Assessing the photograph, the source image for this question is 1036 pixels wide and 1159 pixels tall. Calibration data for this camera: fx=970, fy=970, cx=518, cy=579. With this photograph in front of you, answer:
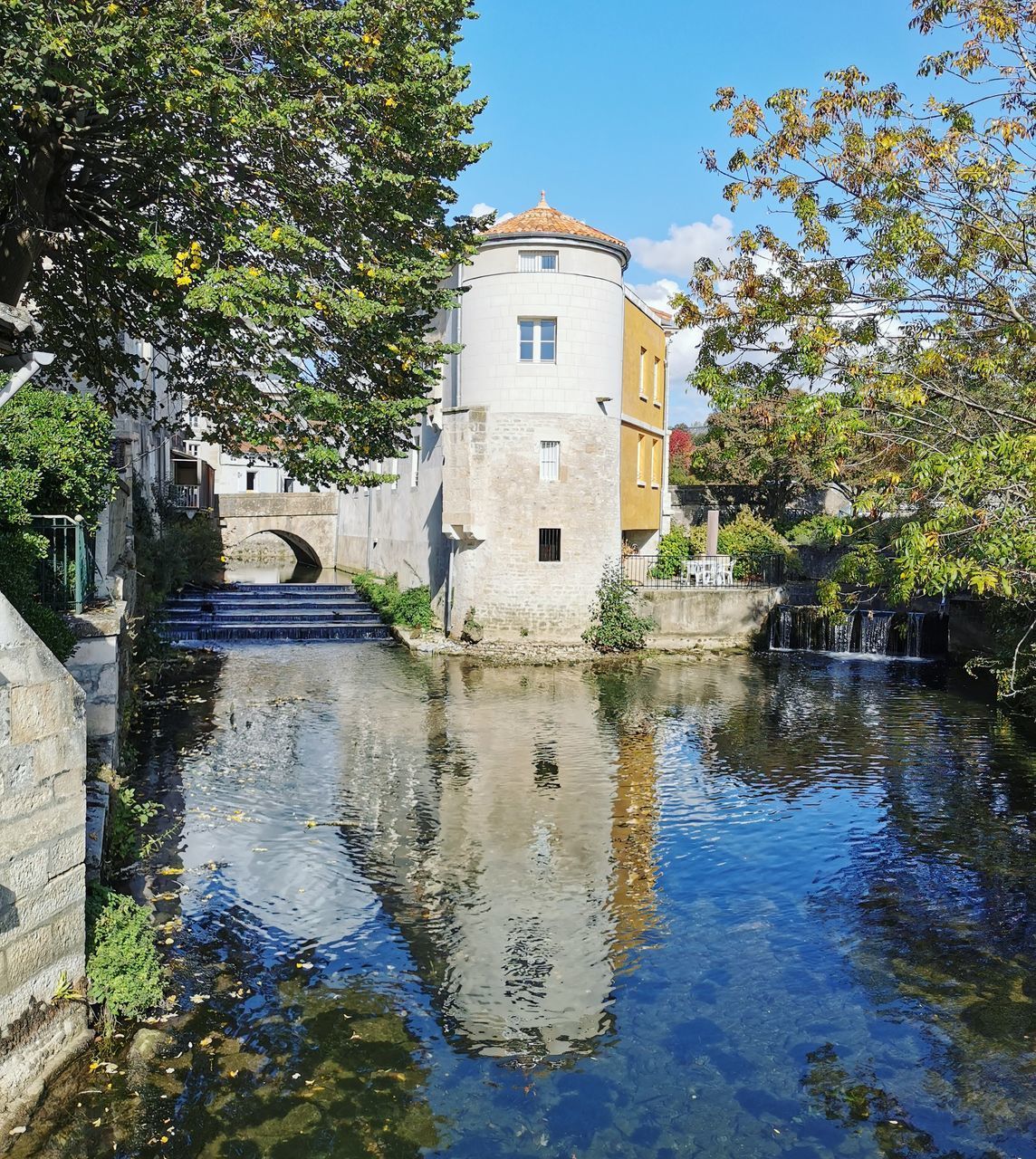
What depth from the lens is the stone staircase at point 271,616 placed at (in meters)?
27.1

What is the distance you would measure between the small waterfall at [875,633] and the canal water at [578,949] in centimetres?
994

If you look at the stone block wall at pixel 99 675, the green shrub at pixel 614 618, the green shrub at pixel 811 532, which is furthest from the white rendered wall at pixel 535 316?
the stone block wall at pixel 99 675

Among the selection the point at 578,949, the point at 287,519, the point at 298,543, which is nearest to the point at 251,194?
the point at 578,949

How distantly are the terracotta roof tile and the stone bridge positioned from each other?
869 inches

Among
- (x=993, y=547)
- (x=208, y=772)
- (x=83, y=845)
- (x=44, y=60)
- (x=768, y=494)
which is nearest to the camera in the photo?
(x=83, y=845)

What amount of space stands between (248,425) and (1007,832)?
36.5 feet

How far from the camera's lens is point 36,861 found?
6.06m

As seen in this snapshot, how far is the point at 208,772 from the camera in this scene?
14078mm

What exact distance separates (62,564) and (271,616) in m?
16.4

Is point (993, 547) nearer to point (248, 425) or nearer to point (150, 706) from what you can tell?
point (248, 425)

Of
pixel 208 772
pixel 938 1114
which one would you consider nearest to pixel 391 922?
pixel 938 1114

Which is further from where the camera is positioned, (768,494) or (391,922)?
(768,494)

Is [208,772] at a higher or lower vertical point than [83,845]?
lower

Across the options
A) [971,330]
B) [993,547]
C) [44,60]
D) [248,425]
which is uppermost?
[44,60]
